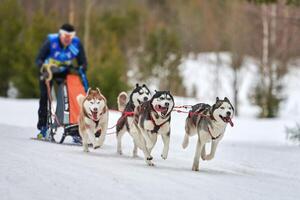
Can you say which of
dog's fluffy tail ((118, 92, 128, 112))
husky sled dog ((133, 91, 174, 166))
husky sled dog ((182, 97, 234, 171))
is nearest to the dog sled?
dog's fluffy tail ((118, 92, 128, 112))

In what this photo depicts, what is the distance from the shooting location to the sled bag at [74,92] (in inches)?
402

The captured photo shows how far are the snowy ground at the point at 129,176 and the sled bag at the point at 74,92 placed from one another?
0.59 metres

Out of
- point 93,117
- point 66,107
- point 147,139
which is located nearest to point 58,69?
point 66,107

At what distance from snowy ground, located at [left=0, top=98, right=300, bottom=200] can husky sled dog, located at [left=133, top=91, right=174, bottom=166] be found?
250mm

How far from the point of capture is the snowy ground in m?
6.16

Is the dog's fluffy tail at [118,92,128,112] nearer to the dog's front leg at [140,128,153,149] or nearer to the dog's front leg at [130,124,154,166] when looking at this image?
the dog's front leg at [130,124,154,166]

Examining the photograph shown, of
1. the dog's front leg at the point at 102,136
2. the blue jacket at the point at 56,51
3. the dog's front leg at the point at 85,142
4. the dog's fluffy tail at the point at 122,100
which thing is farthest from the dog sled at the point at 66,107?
the dog's front leg at the point at 102,136

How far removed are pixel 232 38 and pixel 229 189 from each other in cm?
2610

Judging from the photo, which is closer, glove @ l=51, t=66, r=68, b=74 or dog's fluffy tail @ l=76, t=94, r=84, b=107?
dog's fluffy tail @ l=76, t=94, r=84, b=107

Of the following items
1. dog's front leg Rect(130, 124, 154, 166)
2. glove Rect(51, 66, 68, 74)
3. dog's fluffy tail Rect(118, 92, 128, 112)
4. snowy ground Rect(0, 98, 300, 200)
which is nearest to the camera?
snowy ground Rect(0, 98, 300, 200)

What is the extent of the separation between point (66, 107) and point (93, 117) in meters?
1.23

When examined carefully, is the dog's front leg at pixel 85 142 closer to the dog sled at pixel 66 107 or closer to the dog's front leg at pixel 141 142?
the dog sled at pixel 66 107

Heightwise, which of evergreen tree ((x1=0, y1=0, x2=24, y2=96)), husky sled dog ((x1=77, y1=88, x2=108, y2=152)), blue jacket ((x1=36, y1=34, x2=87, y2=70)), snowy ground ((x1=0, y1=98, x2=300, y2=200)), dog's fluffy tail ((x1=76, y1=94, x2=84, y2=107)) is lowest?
snowy ground ((x1=0, y1=98, x2=300, y2=200))

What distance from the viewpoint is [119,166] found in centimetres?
793
